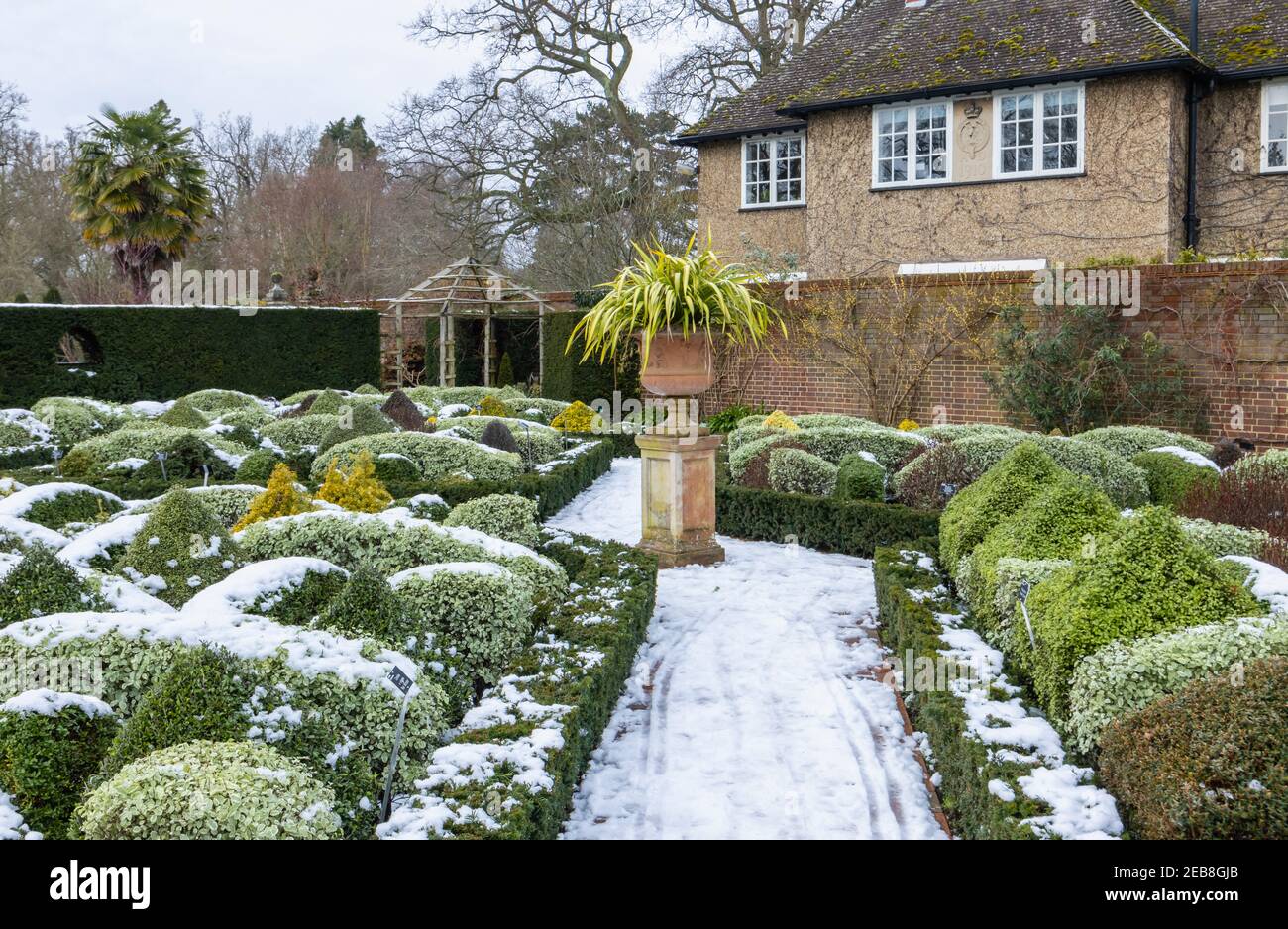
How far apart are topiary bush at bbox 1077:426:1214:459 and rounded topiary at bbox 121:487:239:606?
8471 mm

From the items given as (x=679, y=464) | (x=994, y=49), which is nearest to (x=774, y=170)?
(x=994, y=49)

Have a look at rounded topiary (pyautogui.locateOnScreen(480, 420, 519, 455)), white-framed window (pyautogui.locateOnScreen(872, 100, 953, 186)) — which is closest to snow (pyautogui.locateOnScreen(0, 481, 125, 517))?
rounded topiary (pyautogui.locateOnScreen(480, 420, 519, 455))

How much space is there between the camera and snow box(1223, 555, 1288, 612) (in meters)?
4.98

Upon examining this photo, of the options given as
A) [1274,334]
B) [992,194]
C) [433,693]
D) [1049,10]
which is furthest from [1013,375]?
[433,693]

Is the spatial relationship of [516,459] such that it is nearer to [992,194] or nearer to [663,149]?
[992,194]

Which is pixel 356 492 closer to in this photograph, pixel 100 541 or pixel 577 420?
pixel 100 541

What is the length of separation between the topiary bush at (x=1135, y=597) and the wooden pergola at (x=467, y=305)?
1817 cm

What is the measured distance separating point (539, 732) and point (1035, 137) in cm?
1651

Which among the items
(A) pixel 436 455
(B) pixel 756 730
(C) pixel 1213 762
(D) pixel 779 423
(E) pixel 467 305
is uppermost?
(E) pixel 467 305

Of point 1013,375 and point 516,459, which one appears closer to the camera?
point 516,459

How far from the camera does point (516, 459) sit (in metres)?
11.8

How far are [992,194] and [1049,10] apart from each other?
3.45 meters

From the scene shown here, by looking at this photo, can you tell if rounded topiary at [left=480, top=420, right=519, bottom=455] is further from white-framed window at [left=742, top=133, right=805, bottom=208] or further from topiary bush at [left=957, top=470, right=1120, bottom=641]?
white-framed window at [left=742, top=133, right=805, bottom=208]

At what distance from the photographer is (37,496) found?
8.18 metres
